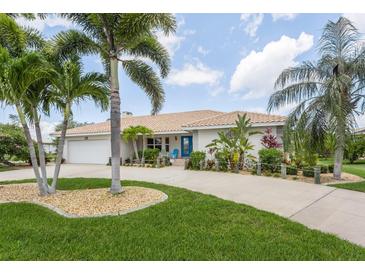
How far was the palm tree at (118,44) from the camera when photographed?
7.37 metres

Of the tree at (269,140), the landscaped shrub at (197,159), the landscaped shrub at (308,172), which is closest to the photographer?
the landscaped shrub at (308,172)

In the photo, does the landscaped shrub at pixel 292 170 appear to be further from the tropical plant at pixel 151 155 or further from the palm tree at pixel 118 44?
the tropical plant at pixel 151 155

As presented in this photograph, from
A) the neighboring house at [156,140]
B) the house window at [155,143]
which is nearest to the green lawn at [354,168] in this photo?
the neighboring house at [156,140]

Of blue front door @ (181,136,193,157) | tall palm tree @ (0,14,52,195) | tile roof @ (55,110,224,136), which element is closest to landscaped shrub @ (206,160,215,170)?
tile roof @ (55,110,224,136)

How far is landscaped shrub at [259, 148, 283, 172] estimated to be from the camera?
42.3 ft

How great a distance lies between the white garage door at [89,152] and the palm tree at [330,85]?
15.6 metres

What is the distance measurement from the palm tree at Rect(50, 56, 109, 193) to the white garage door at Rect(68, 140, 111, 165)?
13.3 meters

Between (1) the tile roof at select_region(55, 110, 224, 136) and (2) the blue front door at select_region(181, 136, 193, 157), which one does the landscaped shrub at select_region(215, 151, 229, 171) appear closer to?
(1) the tile roof at select_region(55, 110, 224, 136)

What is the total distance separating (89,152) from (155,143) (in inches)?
245

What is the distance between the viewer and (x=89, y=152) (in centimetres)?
2225

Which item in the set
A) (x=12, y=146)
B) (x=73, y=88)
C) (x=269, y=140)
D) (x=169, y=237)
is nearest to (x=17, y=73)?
(x=73, y=88)

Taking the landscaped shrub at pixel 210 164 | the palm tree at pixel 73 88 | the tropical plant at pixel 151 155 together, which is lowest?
the landscaped shrub at pixel 210 164
